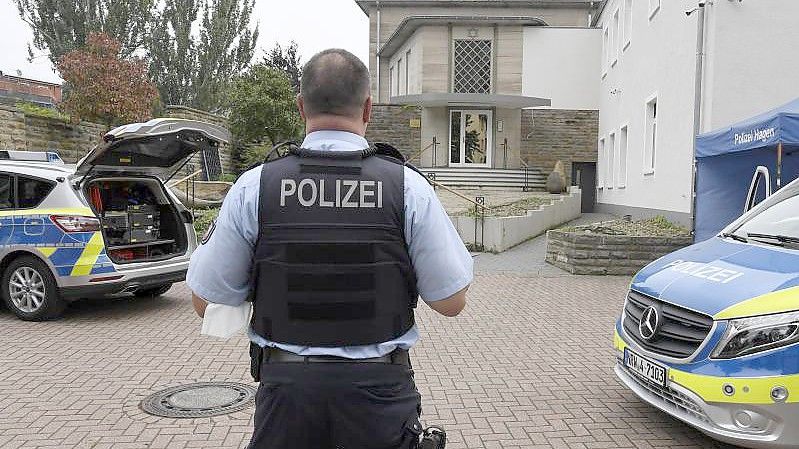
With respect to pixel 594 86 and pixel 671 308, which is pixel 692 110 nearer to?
pixel 671 308

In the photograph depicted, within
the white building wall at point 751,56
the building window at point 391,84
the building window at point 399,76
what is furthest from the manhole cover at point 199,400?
the building window at point 391,84

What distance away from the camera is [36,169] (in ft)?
25.5

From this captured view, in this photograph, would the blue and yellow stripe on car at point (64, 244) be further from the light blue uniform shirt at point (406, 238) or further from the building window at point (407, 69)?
the building window at point (407, 69)

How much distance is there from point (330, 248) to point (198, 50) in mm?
34400

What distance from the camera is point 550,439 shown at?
14.8 feet

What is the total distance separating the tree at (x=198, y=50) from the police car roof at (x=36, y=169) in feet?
85.5

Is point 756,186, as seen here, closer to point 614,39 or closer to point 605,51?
point 614,39

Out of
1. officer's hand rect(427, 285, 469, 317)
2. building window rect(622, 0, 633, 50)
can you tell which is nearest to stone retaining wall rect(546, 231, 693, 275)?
building window rect(622, 0, 633, 50)

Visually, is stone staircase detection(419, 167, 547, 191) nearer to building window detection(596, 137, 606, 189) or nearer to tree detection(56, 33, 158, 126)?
building window detection(596, 137, 606, 189)

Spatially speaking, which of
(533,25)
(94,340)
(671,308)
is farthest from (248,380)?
(533,25)

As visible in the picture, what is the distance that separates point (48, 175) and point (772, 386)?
7244 millimetres

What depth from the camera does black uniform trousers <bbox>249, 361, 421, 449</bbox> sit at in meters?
2.09

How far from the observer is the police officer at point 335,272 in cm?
210

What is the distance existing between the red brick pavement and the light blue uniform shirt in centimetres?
245
